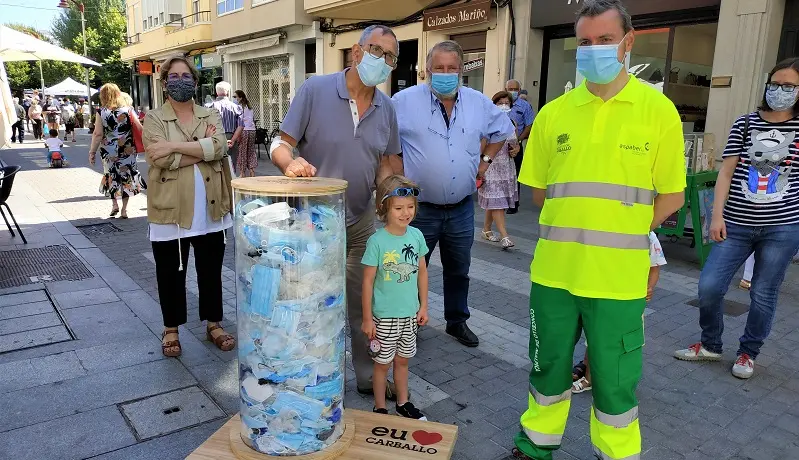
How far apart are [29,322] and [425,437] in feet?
11.6

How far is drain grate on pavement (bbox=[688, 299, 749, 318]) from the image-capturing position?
16.9ft

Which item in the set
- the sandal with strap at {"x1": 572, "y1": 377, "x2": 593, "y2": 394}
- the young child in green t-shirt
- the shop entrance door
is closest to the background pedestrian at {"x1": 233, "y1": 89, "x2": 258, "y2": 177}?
the shop entrance door

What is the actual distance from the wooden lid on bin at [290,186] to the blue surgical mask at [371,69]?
0.78 metres

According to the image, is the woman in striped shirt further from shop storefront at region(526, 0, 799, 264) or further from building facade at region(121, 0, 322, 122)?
building facade at region(121, 0, 322, 122)

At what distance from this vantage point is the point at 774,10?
7352mm

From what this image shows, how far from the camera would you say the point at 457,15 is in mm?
12125

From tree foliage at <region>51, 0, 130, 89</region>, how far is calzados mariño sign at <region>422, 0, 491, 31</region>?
37.6 metres

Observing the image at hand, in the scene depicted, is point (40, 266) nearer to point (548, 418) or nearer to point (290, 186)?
point (290, 186)

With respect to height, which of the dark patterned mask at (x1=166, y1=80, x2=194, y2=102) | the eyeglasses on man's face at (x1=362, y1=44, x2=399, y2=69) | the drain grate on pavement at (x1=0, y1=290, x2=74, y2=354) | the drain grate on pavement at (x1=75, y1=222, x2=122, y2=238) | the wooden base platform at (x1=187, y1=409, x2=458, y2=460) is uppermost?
the eyeglasses on man's face at (x1=362, y1=44, x2=399, y2=69)

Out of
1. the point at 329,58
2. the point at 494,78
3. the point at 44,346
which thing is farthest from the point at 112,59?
the point at 44,346

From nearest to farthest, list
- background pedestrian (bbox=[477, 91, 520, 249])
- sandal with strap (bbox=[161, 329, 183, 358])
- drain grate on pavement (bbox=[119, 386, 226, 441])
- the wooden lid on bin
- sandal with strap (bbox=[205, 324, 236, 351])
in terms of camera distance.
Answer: the wooden lid on bin < drain grate on pavement (bbox=[119, 386, 226, 441]) < sandal with strap (bbox=[161, 329, 183, 358]) < sandal with strap (bbox=[205, 324, 236, 351]) < background pedestrian (bbox=[477, 91, 520, 249])

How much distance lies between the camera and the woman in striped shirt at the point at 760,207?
3.66 metres

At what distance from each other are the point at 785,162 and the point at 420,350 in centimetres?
276

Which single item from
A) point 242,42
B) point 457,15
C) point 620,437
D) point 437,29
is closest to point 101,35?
point 242,42
